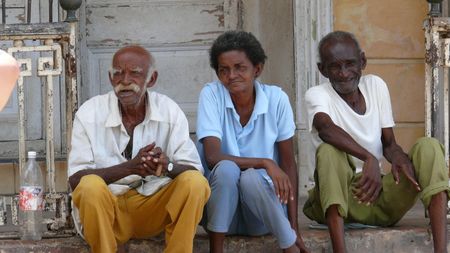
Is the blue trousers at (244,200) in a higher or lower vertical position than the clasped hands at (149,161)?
lower

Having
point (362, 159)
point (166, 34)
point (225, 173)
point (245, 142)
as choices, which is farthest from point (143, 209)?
point (166, 34)

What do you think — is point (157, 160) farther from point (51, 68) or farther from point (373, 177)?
point (373, 177)

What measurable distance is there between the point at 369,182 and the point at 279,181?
1.72 ft

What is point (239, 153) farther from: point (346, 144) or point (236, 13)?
point (236, 13)

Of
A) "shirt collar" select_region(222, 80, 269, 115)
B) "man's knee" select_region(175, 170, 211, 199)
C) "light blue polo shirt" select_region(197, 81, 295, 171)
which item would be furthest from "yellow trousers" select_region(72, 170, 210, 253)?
"shirt collar" select_region(222, 80, 269, 115)

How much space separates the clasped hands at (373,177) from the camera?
14.6 ft

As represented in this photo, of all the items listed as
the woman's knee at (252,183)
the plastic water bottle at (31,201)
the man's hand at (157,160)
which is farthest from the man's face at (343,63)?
the plastic water bottle at (31,201)

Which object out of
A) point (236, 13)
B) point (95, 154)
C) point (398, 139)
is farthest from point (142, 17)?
point (95, 154)

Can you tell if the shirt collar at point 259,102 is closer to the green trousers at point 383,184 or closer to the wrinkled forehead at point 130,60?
the green trousers at point 383,184

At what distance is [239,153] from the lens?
448cm

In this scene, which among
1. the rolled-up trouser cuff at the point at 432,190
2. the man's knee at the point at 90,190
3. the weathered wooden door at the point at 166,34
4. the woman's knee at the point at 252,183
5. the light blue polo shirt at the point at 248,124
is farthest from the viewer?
the weathered wooden door at the point at 166,34

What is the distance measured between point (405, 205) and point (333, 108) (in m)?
0.61

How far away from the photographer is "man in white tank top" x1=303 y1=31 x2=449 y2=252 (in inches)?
172

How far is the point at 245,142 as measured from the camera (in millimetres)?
4500
